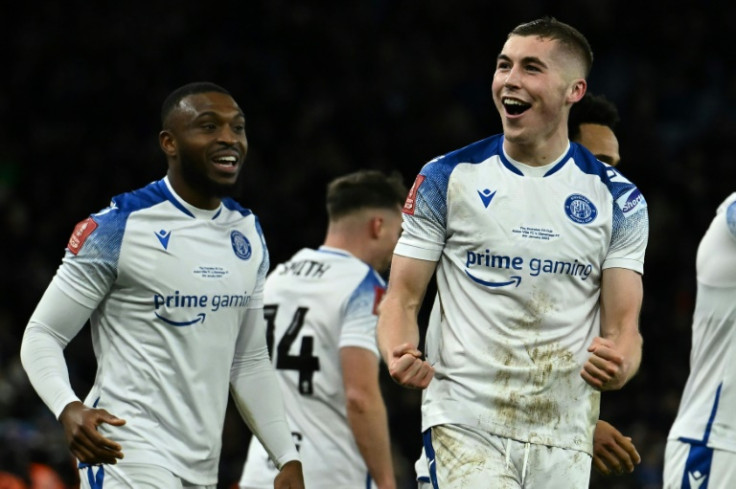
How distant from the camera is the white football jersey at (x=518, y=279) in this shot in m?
4.40

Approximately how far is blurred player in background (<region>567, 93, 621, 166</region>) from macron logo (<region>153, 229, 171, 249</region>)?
1.85 meters

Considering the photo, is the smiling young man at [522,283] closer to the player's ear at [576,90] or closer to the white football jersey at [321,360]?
the player's ear at [576,90]

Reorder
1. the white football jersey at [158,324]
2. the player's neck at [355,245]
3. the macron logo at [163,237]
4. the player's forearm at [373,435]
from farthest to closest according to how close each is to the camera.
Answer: the player's neck at [355,245]
the player's forearm at [373,435]
the macron logo at [163,237]
the white football jersey at [158,324]

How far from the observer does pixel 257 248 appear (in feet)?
17.3

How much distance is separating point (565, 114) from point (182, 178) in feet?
5.05

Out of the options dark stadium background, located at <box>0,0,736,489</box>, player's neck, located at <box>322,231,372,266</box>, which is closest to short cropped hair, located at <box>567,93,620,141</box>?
player's neck, located at <box>322,231,372,266</box>

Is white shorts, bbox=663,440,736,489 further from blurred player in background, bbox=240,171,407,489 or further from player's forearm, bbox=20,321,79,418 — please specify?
player's forearm, bbox=20,321,79,418

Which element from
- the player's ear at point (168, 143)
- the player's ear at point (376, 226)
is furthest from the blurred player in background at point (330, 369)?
the player's ear at point (168, 143)

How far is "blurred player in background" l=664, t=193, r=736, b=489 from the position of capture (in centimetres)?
512

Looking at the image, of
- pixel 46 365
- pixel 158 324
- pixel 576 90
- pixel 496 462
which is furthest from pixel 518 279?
pixel 46 365

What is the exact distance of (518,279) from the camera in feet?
14.4

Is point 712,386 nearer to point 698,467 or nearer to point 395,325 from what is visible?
point 698,467

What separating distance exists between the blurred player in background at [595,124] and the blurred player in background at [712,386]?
1.80ft

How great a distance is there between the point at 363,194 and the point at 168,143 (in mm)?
1632
